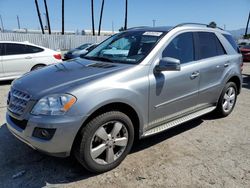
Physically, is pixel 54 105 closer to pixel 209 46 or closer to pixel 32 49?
pixel 209 46

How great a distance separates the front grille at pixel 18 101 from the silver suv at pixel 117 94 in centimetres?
1

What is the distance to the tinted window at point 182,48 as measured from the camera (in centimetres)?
345

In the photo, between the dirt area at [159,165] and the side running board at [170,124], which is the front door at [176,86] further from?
the dirt area at [159,165]

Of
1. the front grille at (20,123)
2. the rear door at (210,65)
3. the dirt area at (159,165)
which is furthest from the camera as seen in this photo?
the rear door at (210,65)

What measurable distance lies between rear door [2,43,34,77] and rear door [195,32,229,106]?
5916 millimetres

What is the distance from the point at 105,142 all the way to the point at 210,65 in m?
2.30

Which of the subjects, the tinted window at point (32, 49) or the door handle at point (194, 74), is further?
the tinted window at point (32, 49)

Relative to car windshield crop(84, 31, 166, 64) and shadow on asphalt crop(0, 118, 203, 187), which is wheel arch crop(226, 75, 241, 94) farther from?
shadow on asphalt crop(0, 118, 203, 187)

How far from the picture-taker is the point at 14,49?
786 cm

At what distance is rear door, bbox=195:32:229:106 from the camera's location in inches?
155

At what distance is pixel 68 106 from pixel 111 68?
831mm

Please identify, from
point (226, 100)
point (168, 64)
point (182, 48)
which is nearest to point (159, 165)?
point (168, 64)

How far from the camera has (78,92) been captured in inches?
99.8

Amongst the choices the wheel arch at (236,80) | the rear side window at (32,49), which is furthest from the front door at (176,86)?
the rear side window at (32,49)
